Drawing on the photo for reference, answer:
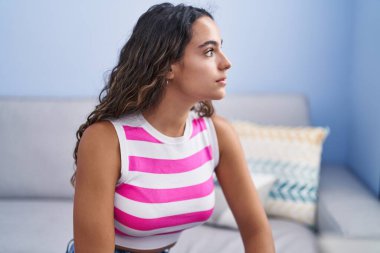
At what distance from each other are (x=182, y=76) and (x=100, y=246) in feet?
1.29

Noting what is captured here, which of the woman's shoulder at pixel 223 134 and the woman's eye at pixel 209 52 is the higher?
the woman's eye at pixel 209 52

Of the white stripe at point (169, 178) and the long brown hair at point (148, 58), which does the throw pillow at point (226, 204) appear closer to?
the white stripe at point (169, 178)

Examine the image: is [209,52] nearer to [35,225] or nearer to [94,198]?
[94,198]

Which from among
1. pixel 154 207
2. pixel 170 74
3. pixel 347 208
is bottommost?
pixel 347 208

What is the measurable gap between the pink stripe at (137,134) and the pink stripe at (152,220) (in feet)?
0.52

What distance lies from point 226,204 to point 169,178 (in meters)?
0.70

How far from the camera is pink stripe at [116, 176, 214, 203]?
39.6 inches

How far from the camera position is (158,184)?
3.35 feet

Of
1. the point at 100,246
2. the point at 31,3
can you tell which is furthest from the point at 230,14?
the point at 100,246

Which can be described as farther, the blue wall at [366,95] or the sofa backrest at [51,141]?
the sofa backrest at [51,141]

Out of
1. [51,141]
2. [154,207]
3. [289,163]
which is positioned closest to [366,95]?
[289,163]

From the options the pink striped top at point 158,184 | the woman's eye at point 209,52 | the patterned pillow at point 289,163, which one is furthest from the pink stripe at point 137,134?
the patterned pillow at point 289,163

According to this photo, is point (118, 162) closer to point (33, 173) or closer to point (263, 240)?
point (263, 240)

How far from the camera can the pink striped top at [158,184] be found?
1.00m
